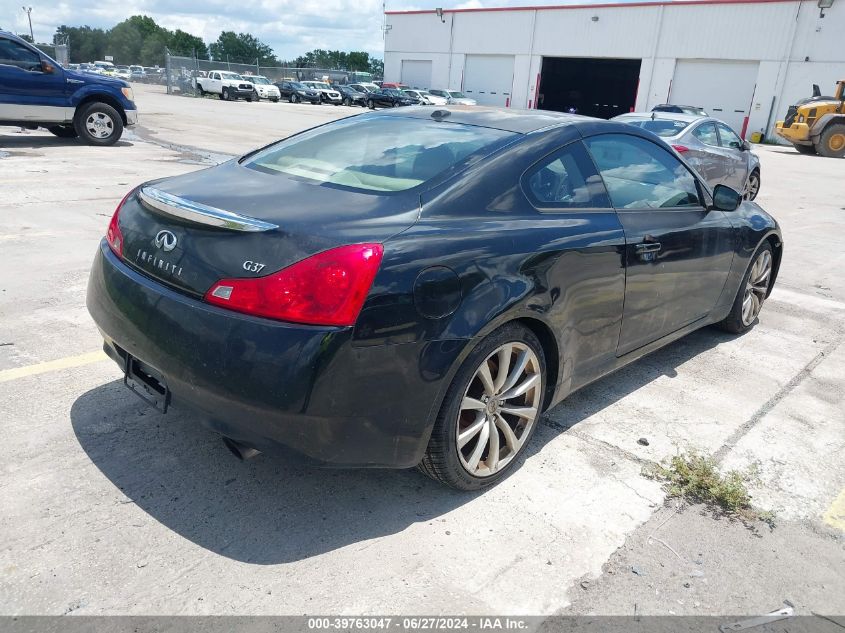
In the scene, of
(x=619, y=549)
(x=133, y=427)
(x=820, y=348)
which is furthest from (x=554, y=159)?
(x=820, y=348)

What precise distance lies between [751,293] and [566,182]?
8.58 ft

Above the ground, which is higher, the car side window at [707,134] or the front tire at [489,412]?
the car side window at [707,134]

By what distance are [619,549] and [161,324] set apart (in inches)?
75.5

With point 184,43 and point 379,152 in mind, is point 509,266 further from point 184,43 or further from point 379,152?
point 184,43

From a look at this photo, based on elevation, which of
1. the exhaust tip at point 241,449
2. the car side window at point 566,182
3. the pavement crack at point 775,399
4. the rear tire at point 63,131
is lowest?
the pavement crack at point 775,399

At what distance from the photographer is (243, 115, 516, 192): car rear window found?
2.91 metres

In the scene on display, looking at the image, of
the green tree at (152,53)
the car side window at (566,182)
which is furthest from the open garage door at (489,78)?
the green tree at (152,53)

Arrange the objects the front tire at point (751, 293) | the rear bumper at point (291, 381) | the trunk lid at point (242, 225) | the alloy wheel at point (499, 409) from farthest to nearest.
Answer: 1. the front tire at point (751, 293)
2. the alloy wheel at point (499, 409)
3. the trunk lid at point (242, 225)
4. the rear bumper at point (291, 381)

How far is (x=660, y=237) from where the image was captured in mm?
3602

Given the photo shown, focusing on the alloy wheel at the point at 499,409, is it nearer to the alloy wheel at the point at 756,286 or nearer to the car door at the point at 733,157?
the alloy wheel at the point at 756,286

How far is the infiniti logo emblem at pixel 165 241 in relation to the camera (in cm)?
255

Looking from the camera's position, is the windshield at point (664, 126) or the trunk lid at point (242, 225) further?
the windshield at point (664, 126)

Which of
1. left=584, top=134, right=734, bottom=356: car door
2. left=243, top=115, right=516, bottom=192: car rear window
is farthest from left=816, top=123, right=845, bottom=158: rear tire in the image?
left=243, top=115, right=516, bottom=192: car rear window

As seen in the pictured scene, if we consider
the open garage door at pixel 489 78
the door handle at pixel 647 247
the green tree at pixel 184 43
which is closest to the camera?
the door handle at pixel 647 247
